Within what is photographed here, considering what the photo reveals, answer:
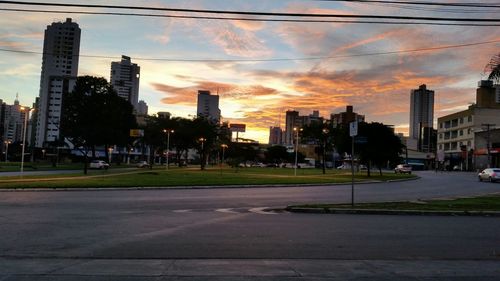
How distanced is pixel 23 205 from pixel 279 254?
12.4m

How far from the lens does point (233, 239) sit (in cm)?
1128

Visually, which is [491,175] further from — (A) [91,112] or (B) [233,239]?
(A) [91,112]

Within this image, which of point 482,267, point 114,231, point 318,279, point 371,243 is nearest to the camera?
point 318,279

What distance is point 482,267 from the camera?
28.6 feet

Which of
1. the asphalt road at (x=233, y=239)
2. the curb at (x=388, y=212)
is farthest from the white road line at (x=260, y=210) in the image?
the curb at (x=388, y=212)

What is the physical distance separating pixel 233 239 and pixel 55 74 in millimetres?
175085

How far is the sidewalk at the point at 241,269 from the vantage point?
756 centimetres

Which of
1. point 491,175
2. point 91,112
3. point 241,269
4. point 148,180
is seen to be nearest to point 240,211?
point 241,269

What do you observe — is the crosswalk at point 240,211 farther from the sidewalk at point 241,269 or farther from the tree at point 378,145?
the tree at point 378,145

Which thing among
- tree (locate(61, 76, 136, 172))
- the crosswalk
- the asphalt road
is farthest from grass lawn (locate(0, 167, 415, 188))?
tree (locate(61, 76, 136, 172))

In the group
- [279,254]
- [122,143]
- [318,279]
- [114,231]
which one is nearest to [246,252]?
[279,254]

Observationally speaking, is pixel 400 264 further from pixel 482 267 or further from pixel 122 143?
pixel 122 143

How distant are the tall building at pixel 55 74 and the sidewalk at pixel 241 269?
15600 cm

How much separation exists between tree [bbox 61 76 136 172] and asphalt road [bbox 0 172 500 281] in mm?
70553
